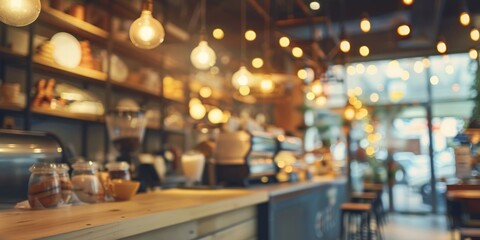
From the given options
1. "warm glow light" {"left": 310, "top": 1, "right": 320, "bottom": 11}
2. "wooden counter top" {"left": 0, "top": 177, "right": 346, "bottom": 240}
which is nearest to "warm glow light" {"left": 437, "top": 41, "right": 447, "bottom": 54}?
"warm glow light" {"left": 310, "top": 1, "right": 320, "bottom": 11}

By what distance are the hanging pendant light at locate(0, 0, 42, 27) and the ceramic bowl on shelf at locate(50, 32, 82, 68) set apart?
7.60 ft

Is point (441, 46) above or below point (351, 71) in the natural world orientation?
below

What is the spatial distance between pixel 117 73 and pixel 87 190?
10.6 ft

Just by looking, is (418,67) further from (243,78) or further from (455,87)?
(243,78)

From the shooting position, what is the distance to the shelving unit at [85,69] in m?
3.96

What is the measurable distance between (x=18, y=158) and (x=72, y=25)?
6.70ft

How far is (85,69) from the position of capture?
185 inches

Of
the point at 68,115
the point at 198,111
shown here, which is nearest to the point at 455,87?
the point at 198,111

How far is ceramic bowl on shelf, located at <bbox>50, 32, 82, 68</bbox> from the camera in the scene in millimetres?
4281

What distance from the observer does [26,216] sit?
1762mm

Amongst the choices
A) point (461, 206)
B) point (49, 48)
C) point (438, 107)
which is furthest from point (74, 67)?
point (438, 107)

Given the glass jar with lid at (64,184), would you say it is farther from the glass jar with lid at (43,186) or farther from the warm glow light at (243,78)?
the warm glow light at (243,78)

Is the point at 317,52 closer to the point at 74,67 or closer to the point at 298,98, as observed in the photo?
the point at 74,67

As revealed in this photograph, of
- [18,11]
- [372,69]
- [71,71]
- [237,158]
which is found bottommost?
[237,158]
